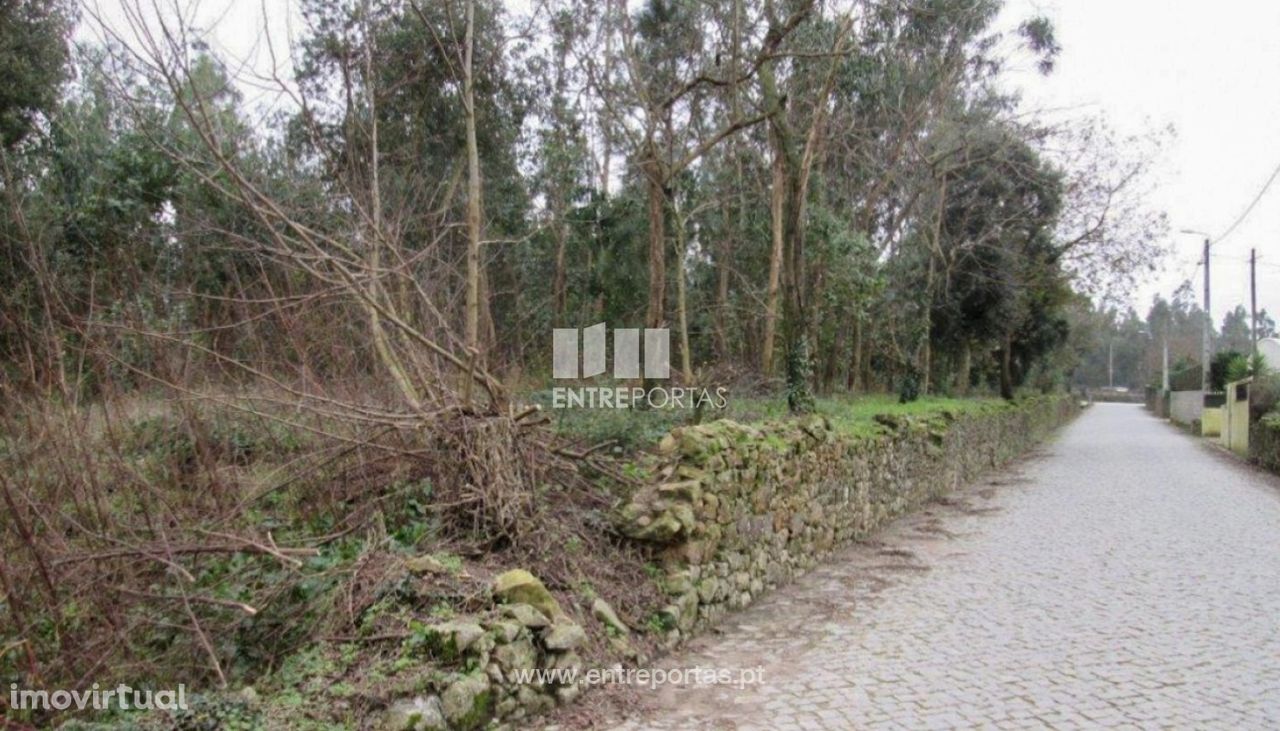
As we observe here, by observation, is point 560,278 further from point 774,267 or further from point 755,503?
point 755,503

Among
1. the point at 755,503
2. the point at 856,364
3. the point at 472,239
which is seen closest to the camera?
the point at 472,239

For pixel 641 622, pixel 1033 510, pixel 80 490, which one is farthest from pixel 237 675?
pixel 1033 510

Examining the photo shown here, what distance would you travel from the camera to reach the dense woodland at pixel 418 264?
521 cm

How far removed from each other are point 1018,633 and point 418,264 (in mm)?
6570

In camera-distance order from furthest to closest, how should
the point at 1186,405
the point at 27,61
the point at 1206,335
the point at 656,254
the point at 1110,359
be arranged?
1. the point at 1110,359
2. the point at 1186,405
3. the point at 1206,335
4. the point at 27,61
5. the point at 656,254

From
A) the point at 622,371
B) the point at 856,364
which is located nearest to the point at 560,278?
the point at 622,371

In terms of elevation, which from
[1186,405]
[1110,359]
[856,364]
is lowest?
[1186,405]

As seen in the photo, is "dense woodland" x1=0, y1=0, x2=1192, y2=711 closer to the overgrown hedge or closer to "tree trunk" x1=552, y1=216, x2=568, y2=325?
"tree trunk" x1=552, y1=216, x2=568, y2=325

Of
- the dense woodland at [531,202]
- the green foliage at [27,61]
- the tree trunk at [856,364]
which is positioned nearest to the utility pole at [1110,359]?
the dense woodland at [531,202]

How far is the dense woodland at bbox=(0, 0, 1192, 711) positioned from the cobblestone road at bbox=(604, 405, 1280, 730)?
174cm

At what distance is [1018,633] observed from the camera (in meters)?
6.59

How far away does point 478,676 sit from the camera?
4.42 meters

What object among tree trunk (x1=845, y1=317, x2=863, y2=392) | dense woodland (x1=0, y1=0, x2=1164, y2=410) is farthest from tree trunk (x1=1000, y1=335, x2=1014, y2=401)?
tree trunk (x1=845, y1=317, x2=863, y2=392)

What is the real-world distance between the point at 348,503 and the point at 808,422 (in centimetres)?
522
